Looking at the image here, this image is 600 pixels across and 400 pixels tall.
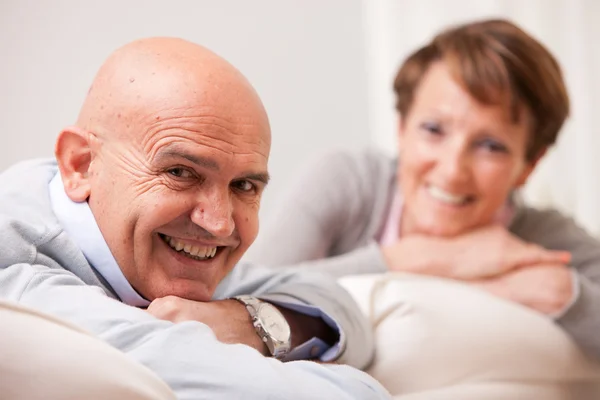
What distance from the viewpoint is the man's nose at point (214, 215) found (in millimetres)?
782

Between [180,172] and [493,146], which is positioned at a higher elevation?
[180,172]

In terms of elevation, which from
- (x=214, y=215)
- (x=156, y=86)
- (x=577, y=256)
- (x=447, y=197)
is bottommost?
(x=577, y=256)

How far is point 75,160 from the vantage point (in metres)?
0.82

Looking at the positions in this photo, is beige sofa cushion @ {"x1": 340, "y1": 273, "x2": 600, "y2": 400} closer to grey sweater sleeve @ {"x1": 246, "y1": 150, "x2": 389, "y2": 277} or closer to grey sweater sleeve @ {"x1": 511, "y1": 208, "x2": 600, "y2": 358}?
grey sweater sleeve @ {"x1": 511, "y1": 208, "x2": 600, "y2": 358}

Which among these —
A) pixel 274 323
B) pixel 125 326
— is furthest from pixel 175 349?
pixel 274 323

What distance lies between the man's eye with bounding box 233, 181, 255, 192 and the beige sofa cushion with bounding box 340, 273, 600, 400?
1.21 feet

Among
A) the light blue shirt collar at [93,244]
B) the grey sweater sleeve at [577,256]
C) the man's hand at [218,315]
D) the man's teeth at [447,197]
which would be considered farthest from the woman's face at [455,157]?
the light blue shirt collar at [93,244]

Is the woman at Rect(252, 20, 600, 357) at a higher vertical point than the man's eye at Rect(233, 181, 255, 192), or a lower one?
lower

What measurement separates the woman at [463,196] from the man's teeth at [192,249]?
64 cm

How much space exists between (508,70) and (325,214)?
18.2 inches

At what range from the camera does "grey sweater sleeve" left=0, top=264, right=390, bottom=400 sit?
0.69 m

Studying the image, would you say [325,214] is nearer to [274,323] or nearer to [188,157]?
[274,323]

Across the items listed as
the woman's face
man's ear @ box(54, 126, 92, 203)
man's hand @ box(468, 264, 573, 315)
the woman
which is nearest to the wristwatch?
man's ear @ box(54, 126, 92, 203)

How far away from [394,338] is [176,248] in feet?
1.45
